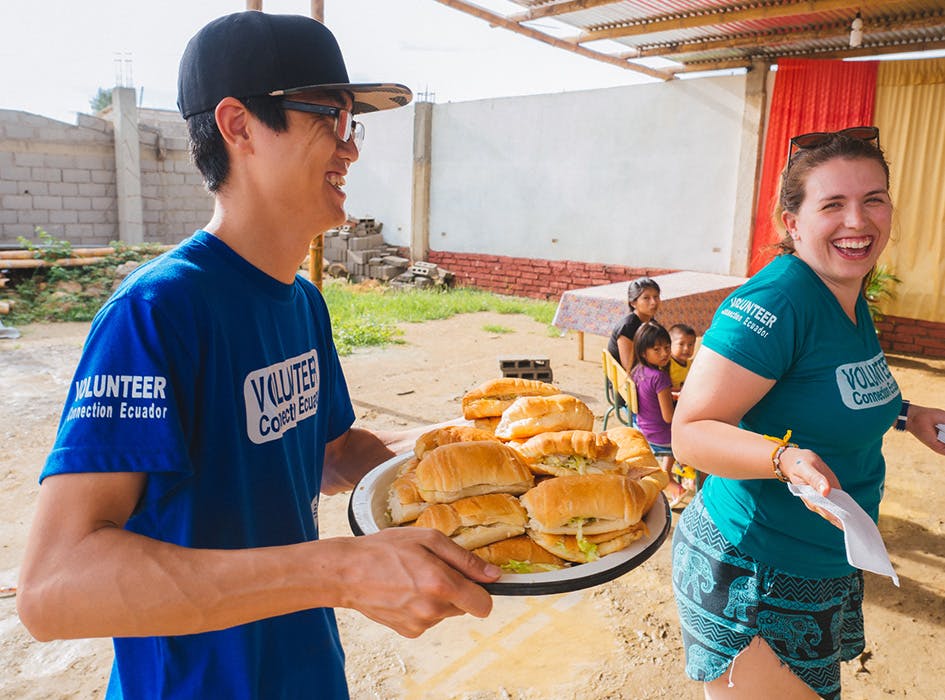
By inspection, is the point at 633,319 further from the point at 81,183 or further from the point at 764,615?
the point at 81,183

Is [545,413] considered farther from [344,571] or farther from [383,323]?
[383,323]

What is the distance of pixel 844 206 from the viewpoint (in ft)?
5.87

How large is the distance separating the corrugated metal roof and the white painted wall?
40.6 inches

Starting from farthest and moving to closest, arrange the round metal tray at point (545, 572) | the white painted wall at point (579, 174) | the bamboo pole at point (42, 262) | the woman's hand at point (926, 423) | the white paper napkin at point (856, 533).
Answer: the white painted wall at point (579, 174) → the bamboo pole at point (42, 262) → the woman's hand at point (926, 423) → the round metal tray at point (545, 572) → the white paper napkin at point (856, 533)

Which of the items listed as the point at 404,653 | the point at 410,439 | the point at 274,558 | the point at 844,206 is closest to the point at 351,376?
the point at 404,653

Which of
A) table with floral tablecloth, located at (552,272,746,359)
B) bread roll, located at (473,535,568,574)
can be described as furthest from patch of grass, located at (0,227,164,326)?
bread roll, located at (473,535,568,574)

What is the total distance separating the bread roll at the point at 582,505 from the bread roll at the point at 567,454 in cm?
10

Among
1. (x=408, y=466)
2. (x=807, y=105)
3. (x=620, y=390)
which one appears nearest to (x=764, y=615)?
(x=408, y=466)

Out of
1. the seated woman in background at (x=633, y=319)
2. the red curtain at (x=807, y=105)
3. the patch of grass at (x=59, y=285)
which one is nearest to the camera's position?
the seated woman in background at (x=633, y=319)

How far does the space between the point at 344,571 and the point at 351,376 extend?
702cm

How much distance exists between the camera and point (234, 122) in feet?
4.00

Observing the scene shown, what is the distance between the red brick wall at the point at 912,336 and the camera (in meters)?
9.48

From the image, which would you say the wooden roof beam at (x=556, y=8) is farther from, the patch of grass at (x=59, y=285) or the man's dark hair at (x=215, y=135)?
the patch of grass at (x=59, y=285)

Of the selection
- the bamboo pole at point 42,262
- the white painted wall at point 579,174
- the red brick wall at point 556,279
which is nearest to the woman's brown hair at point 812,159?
the red brick wall at point 556,279
